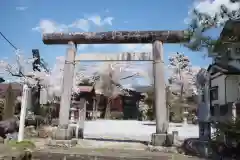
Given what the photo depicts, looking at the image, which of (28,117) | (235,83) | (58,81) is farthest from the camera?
(58,81)

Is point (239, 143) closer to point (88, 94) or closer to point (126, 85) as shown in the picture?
point (88, 94)

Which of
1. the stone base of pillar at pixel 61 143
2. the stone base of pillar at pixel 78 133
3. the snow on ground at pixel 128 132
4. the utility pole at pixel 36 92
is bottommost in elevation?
the snow on ground at pixel 128 132

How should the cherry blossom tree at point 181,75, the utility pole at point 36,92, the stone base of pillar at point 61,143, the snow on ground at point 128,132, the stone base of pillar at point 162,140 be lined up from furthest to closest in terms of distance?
1. the cherry blossom tree at point 181,75
2. the utility pole at point 36,92
3. the snow on ground at point 128,132
4. the stone base of pillar at point 61,143
5. the stone base of pillar at point 162,140

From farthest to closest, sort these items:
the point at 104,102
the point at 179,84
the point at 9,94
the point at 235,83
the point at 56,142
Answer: the point at 104,102 < the point at 179,84 < the point at 235,83 < the point at 9,94 < the point at 56,142

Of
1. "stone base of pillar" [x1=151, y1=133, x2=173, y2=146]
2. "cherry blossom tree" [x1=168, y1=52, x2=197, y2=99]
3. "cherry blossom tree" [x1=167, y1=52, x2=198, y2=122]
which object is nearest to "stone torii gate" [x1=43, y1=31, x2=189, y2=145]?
"stone base of pillar" [x1=151, y1=133, x2=173, y2=146]

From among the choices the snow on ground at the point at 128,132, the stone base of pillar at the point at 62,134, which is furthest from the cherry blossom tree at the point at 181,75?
the stone base of pillar at the point at 62,134

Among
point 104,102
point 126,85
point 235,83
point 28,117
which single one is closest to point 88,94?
A: point 104,102

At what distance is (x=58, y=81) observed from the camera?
94.5 ft

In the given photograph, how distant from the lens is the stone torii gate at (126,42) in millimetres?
9703

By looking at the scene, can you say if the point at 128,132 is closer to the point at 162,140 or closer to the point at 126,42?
the point at 162,140

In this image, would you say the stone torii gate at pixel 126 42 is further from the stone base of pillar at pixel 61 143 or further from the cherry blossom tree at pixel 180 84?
the cherry blossom tree at pixel 180 84

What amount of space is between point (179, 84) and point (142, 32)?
2666cm

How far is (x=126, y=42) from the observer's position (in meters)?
10.7

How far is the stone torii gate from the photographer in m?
9.70
